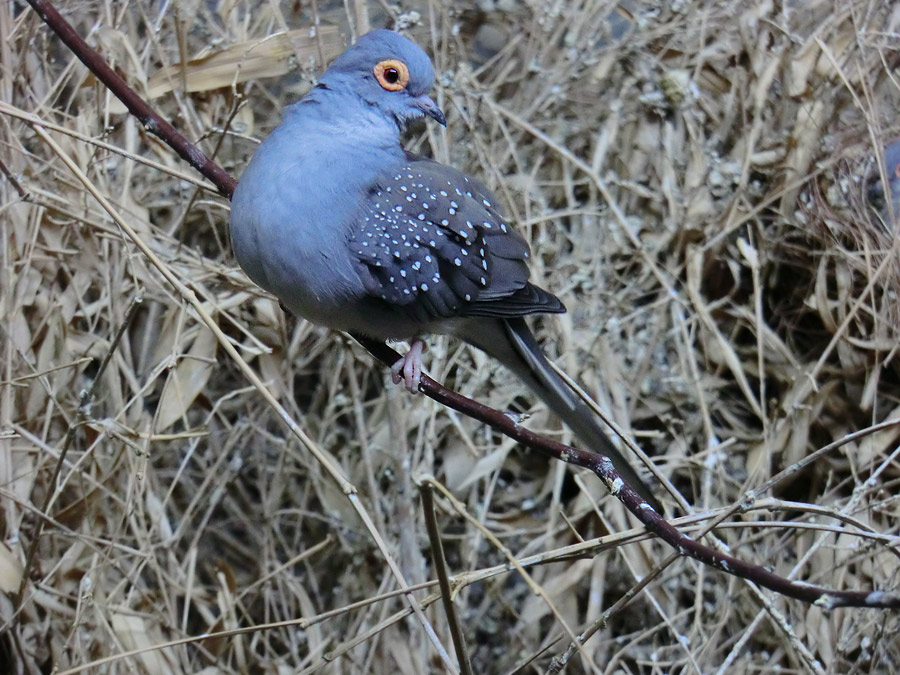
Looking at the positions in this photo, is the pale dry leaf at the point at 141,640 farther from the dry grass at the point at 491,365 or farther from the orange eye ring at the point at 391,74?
the orange eye ring at the point at 391,74

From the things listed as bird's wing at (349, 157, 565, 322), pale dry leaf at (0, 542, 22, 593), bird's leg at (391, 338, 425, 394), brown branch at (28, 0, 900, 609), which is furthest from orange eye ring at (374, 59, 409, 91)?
pale dry leaf at (0, 542, 22, 593)

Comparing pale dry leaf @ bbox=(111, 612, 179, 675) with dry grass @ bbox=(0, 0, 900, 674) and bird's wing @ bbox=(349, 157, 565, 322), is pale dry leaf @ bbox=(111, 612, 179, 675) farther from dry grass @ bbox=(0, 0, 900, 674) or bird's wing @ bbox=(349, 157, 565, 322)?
bird's wing @ bbox=(349, 157, 565, 322)

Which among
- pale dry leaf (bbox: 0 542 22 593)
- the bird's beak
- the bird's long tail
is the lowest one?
pale dry leaf (bbox: 0 542 22 593)

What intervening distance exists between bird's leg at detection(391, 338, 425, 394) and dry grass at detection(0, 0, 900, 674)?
35 cm

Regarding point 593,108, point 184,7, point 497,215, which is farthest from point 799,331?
point 184,7

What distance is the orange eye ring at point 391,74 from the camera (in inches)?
60.6

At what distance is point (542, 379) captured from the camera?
1.70 m

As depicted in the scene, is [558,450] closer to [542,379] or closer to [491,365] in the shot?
[542,379]

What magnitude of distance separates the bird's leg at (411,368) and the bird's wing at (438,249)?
0.28 ft

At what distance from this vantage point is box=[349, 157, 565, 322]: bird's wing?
147 cm

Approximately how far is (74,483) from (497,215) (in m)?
1.09

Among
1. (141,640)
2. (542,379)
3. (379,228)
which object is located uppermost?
(379,228)

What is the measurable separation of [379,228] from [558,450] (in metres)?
0.49

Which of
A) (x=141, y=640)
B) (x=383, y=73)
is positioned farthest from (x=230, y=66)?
(x=141, y=640)
